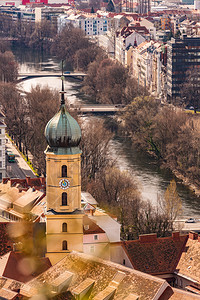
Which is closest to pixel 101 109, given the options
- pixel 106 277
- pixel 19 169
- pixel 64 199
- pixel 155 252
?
pixel 19 169

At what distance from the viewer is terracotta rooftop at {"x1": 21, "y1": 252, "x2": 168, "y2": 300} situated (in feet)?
112

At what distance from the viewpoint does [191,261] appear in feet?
158

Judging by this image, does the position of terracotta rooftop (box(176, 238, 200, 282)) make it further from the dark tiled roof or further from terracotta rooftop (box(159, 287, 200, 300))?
terracotta rooftop (box(159, 287, 200, 300))

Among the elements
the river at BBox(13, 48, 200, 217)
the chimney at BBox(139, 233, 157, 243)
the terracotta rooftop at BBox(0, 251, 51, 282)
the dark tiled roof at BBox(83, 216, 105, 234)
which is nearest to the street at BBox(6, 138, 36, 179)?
the river at BBox(13, 48, 200, 217)

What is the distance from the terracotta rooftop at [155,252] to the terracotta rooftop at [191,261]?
0.82 ft

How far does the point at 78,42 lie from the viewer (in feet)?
546

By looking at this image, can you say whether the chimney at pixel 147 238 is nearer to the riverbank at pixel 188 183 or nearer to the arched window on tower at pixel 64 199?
the arched window on tower at pixel 64 199

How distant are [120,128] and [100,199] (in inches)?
1471

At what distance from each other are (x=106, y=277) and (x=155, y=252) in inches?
528

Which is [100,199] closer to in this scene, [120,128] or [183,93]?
[120,128]

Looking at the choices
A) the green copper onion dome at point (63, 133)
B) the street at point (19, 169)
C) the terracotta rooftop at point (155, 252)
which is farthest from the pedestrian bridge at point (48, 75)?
the green copper onion dome at point (63, 133)

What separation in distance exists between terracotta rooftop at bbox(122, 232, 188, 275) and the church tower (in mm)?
5152

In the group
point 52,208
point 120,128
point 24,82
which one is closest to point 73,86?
point 24,82

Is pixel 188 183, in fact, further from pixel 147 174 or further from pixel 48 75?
pixel 48 75
